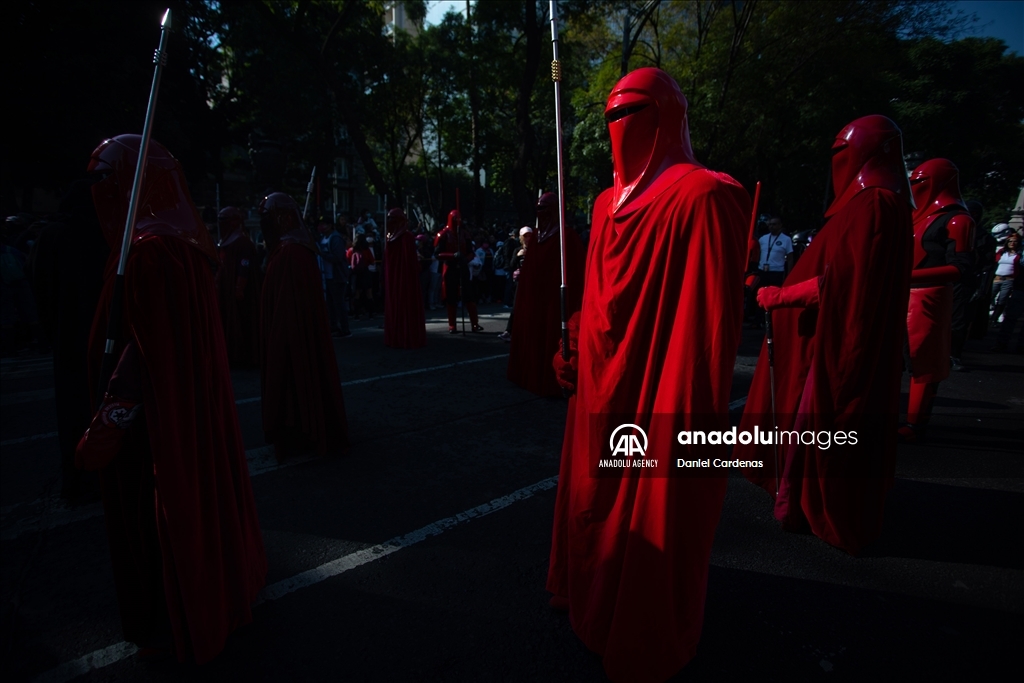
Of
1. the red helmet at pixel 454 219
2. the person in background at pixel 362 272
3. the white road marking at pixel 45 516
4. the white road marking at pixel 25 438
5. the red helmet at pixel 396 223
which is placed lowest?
the white road marking at pixel 45 516

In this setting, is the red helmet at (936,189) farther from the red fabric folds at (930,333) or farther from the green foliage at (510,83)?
the green foliage at (510,83)

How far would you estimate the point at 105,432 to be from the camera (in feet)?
7.03

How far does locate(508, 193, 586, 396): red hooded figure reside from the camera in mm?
6785

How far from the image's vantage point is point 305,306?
4602 millimetres

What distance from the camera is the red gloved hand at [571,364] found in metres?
2.54

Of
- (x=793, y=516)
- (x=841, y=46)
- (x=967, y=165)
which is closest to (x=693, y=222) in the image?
(x=793, y=516)

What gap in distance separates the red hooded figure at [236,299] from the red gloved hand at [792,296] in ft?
22.7

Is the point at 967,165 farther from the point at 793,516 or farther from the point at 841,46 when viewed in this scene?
the point at 793,516

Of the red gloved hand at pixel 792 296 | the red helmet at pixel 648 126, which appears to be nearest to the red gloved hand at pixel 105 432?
the red helmet at pixel 648 126

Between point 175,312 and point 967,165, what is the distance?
1462 inches

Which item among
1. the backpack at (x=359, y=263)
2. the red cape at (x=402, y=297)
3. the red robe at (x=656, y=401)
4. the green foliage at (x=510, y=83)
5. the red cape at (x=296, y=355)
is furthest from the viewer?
the green foliage at (x=510, y=83)

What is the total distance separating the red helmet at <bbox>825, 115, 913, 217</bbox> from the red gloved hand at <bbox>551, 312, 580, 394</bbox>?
1.96 metres

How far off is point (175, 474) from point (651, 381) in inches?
72.8

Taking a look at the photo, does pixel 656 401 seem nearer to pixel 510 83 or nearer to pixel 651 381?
pixel 651 381
